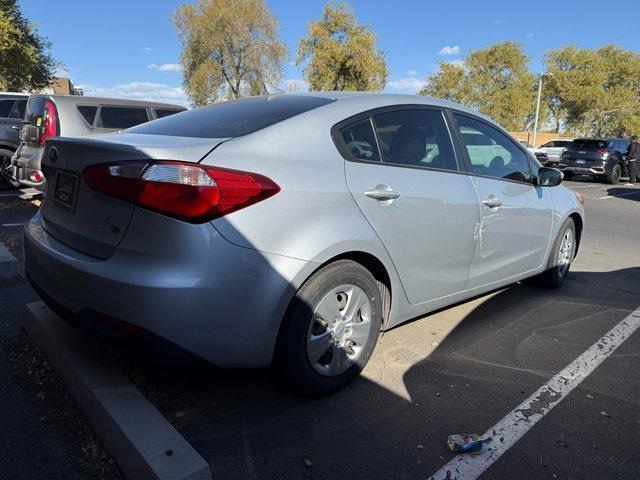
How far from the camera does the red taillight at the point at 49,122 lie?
7.73 metres

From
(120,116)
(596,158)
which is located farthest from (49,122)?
(596,158)

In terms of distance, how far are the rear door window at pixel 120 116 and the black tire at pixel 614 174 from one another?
1644 centimetres

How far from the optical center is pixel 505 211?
12.1 ft

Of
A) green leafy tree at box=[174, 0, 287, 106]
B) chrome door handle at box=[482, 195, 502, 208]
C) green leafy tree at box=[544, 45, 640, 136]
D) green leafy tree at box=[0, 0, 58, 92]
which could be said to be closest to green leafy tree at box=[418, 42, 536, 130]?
green leafy tree at box=[544, 45, 640, 136]

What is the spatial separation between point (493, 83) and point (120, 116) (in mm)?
41057

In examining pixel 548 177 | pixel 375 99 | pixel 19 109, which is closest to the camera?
pixel 375 99

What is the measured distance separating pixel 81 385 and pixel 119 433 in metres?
0.50

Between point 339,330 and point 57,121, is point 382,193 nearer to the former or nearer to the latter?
point 339,330

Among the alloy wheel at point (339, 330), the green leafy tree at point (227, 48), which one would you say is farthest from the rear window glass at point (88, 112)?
the green leafy tree at point (227, 48)

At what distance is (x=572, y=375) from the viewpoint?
10.3 ft

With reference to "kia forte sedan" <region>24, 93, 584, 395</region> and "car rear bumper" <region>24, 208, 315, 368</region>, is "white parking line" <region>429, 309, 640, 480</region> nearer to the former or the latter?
"kia forte sedan" <region>24, 93, 584, 395</region>

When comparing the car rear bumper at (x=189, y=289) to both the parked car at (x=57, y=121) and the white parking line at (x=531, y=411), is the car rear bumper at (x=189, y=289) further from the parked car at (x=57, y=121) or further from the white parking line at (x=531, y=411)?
the parked car at (x=57, y=121)

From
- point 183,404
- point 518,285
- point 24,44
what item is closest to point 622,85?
point 24,44

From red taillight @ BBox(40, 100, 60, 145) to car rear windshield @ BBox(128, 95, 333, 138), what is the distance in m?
5.46
